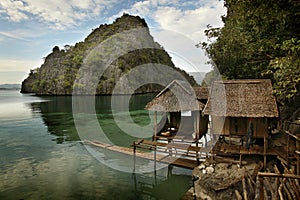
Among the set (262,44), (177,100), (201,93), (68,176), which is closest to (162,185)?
(177,100)

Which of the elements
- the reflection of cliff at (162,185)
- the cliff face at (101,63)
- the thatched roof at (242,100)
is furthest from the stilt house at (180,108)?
the cliff face at (101,63)

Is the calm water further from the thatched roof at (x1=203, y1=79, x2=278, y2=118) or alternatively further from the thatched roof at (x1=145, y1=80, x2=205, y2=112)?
the thatched roof at (x1=203, y1=79, x2=278, y2=118)

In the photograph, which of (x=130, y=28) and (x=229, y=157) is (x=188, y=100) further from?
(x=130, y=28)

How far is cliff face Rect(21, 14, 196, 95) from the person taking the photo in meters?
75.8

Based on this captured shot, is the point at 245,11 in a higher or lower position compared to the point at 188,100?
higher

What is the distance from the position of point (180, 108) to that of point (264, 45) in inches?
256

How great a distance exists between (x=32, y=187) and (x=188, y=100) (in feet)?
31.0

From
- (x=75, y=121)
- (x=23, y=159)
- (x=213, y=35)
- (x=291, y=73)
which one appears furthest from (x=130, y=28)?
(x=291, y=73)

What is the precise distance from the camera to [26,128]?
27.6 meters

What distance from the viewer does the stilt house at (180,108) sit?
43.0 feet

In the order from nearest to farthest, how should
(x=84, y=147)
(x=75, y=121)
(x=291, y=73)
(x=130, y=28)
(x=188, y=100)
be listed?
(x=291, y=73) → (x=188, y=100) → (x=84, y=147) → (x=75, y=121) → (x=130, y=28)

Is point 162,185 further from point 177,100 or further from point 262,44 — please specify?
point 262,44

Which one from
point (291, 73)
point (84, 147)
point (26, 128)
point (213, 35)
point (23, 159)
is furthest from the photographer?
point (26, 128)

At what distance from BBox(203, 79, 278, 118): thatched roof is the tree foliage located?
0.68 meters
